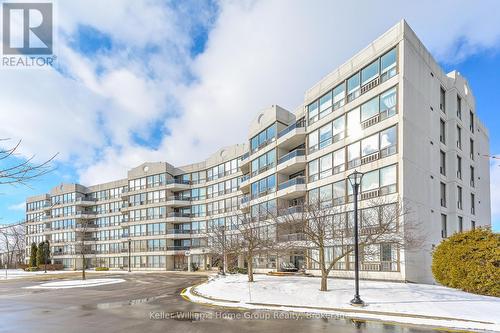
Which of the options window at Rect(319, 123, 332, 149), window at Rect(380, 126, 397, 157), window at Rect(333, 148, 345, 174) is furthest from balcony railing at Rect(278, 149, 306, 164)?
window at Rect(380, 126, 397, 157)

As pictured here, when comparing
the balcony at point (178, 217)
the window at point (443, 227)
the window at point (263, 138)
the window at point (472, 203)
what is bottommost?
the balcony at point (178, 217)

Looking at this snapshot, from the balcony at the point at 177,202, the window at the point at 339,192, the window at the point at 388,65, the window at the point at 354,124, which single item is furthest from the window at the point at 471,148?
the balcony at the point at 177,202

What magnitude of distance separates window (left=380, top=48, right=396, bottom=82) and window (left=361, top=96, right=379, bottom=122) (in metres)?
1.82

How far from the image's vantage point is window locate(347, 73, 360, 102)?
27.4 m

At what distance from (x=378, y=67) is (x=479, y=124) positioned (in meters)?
19.7

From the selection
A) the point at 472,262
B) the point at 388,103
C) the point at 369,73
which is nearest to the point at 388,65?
the point at 369,73

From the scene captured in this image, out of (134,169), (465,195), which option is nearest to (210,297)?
(465,195)

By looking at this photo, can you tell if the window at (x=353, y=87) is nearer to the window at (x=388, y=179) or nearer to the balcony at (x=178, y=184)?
the window at (x=388, y=179)

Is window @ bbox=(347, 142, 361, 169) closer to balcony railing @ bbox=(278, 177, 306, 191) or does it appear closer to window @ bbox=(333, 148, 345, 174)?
window @ bbox=(333, 148, 345, 174)

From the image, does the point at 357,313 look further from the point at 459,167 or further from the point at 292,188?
the point at 459,167

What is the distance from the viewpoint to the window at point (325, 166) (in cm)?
2895

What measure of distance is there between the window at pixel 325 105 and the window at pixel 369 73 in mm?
3979

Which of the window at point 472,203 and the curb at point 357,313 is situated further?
the window at point 472,203

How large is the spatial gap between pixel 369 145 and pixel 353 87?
5804mm
